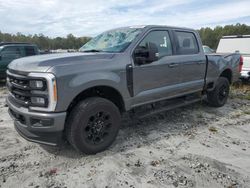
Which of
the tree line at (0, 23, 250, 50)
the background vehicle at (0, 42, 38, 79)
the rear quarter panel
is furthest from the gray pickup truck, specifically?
the tree line at (0, 23, 250, 50)

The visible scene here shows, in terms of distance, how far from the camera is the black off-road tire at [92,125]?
3.57 meters

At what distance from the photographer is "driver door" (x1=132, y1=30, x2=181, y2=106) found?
4.32 meters

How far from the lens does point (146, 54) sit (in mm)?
4258

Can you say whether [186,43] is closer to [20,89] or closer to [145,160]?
[145,160]

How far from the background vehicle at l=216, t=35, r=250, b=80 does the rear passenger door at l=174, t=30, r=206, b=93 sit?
440cm

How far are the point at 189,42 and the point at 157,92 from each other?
1.66m

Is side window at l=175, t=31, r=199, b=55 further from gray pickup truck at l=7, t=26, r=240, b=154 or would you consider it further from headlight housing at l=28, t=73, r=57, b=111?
headlight housing at l=28, t=73, r=57, b=111

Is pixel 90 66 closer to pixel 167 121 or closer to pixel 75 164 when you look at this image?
pixel 75 164

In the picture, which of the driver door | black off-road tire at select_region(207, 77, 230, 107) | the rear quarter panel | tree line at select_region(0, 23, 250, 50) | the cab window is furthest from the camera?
tree line at select_region(0, 23, 250, 50)

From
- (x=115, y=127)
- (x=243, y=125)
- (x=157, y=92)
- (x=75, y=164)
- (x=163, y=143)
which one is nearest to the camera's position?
(x=75, y=164)

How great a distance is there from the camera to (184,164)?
3.60 meters

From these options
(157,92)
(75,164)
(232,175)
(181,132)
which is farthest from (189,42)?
(75,164)

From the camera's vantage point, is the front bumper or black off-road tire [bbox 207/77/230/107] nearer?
the front bumper

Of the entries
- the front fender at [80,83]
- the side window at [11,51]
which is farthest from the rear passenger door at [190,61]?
the side window at [11,51]
